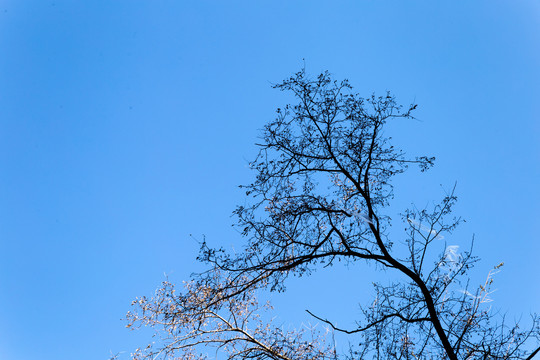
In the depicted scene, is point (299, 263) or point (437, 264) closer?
point (299, 263)

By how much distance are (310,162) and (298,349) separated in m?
2.95

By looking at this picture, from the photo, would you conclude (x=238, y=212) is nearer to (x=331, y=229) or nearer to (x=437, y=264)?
(x=331, y=229)

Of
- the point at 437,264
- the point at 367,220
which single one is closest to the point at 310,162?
the point at 367,220

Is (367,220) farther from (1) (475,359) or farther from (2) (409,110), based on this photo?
(1) (475,359)

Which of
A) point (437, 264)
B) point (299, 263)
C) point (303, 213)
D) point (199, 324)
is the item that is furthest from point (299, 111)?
point (199, 324)


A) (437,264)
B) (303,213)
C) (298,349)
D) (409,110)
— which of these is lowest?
(298,349)

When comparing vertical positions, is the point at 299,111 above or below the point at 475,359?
above

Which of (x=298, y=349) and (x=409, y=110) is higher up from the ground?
(x=409, y=110)

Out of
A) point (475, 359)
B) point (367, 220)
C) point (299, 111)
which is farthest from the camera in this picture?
point (299, 111)

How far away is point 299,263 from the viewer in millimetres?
6094

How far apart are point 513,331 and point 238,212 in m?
4.20

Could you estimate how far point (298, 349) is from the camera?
6633 mm

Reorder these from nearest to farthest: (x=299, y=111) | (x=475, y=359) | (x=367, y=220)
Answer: (x=475, y=359) → (x=367, y=220) → (x=299, y=111)

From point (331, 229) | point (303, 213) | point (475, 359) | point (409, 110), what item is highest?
point (409, 110)
